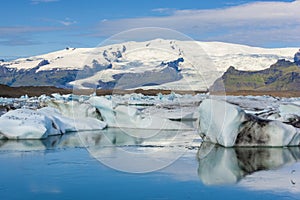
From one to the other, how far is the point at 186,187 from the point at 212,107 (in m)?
4.75

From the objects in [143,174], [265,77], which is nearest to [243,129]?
[143,174]

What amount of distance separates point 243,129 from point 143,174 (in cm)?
388

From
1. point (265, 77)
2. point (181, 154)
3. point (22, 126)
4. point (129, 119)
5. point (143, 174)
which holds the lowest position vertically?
point (265, 77)

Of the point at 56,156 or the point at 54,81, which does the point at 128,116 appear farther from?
the point at 54,81

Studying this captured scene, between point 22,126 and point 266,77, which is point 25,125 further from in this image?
point 266,77

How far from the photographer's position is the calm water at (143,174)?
23.2ft

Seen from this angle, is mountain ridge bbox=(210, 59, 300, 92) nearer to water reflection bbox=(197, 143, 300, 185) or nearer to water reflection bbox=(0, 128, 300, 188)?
water reflection bbox=(0, 128, 300, 188)

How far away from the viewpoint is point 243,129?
1157 centimetres

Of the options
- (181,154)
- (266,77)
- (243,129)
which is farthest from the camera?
(266,77)

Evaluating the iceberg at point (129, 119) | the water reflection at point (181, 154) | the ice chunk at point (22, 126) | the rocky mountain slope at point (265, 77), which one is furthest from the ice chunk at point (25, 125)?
the rocky mountain slope at point (265, 77)

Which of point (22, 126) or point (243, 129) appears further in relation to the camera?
point (22, 126)

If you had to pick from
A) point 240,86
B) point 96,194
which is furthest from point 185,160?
point 240,86

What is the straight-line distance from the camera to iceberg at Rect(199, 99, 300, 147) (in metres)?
11.5

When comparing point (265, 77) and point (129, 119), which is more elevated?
point (129, 119)
